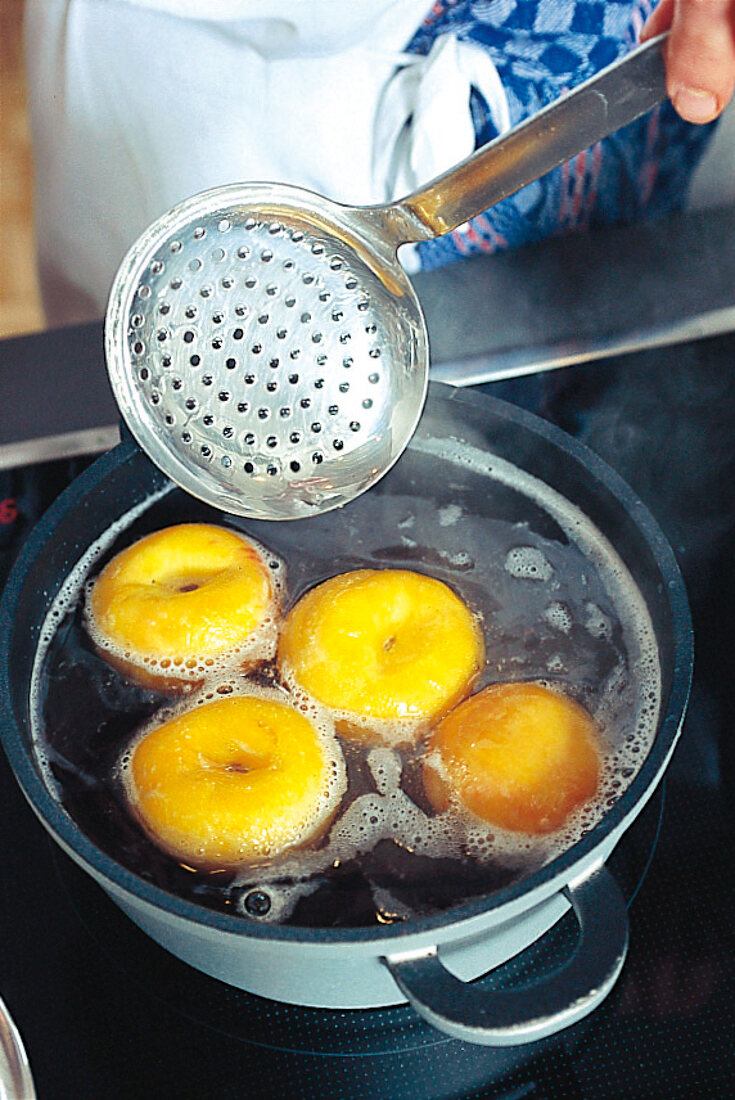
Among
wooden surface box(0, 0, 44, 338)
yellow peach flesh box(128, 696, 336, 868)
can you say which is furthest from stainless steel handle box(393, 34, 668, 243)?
wooden surface box(0, 0, 44, 338)

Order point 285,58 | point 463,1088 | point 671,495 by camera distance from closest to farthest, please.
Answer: point 463,1088
point 671,495
point 285,58

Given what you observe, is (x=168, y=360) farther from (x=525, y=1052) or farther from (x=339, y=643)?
(x=525, y=1052)

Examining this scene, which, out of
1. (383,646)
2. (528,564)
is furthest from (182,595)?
(528,564)

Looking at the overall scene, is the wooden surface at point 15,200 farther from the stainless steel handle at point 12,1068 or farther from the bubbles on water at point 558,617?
the stainless steel handle at point 12,1068

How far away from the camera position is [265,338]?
701mm

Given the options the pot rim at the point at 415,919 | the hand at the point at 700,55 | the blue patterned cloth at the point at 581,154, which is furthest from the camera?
the blue patterned cloth at the point at 581,154

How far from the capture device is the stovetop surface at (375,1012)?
652 millimetres

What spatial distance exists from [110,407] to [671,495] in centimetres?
47

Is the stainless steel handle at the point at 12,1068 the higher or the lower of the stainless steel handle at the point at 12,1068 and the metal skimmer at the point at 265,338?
the lower

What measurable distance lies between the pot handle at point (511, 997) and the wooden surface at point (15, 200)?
163 centimetres


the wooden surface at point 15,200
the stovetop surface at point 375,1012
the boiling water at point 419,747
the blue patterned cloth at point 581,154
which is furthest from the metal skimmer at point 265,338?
the wooden surface at point 15,200

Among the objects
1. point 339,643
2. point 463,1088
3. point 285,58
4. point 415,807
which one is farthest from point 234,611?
point 285,58

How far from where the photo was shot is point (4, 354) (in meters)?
0.95

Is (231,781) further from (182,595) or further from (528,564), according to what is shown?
(528,564)
